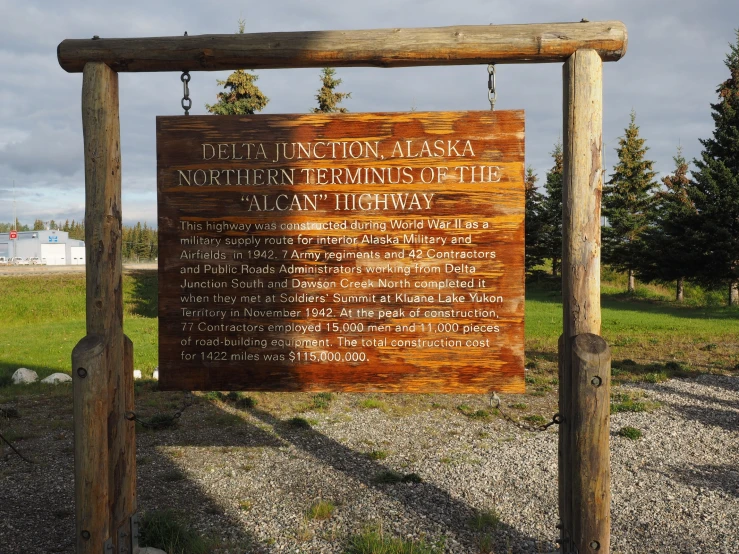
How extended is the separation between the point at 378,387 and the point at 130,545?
2226mm

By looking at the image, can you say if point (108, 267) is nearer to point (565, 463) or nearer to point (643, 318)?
point (565, 463)

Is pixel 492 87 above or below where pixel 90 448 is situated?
above

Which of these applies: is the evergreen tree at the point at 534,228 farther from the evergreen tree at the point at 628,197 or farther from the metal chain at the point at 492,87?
the metal chain at the point at 492,87

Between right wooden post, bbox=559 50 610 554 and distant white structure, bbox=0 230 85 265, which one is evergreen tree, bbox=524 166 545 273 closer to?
right wooden post, bbox=559 50 610 554

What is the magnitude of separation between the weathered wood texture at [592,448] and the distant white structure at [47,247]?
86232mm

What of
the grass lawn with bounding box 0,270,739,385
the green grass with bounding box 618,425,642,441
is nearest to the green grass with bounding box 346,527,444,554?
the green grass with bounding box 618,425,642,441

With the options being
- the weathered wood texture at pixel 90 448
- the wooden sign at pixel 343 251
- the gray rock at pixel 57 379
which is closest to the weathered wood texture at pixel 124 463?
the weathered wood texture at pixel 90 448

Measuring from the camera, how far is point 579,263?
4023 millimetres

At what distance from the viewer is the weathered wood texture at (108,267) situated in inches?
164

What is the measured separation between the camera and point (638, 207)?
3656 cm

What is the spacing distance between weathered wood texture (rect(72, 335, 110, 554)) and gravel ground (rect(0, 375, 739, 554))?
1415 millimetres

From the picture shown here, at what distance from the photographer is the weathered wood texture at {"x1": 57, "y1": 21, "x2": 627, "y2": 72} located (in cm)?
405

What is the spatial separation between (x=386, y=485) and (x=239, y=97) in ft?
78.0

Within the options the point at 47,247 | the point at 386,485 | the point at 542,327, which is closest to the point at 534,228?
the point at 542,327
